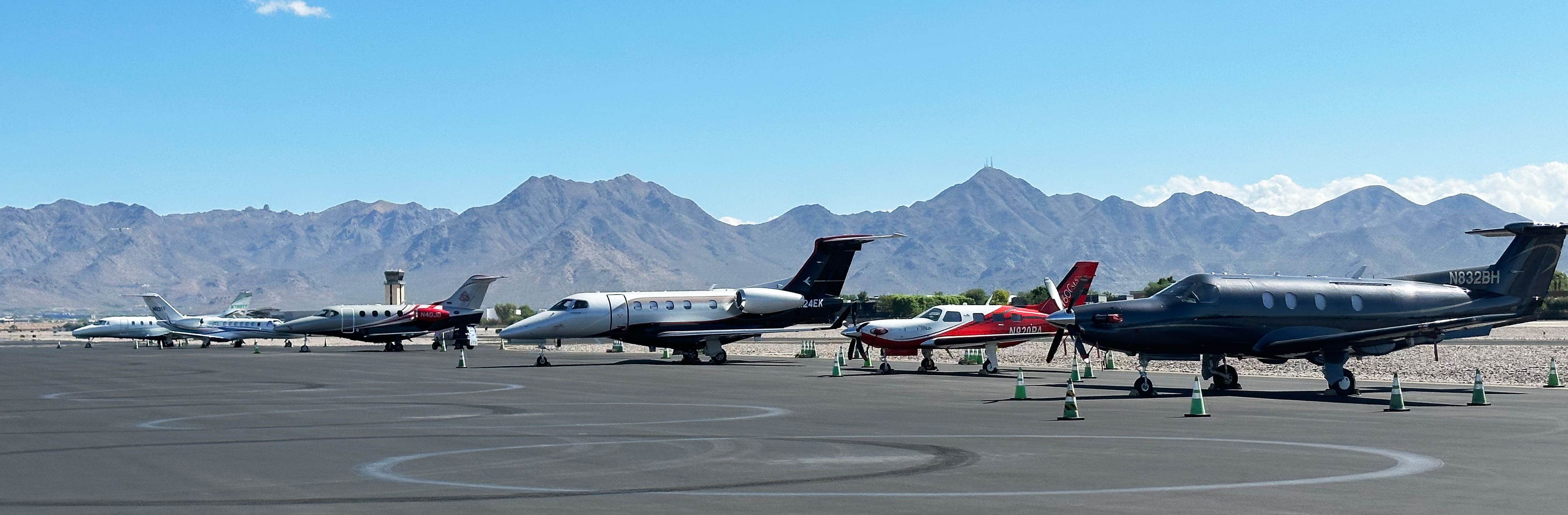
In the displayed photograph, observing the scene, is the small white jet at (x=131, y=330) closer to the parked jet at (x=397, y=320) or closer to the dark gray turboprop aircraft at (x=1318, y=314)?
the parked jet at (x=397, y=320)

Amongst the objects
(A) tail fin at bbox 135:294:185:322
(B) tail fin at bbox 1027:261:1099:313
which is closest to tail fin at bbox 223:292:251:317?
(A) tail fin at bbox 135:294:185:322

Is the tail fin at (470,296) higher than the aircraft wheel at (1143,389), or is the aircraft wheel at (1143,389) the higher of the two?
the tail fin at (470,296)

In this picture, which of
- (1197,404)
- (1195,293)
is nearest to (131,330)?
(1195,293)

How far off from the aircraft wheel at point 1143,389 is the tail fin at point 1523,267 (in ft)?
26.0

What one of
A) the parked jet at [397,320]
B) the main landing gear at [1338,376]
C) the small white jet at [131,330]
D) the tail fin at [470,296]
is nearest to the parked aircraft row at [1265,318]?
the main landing gear at [1338,376]

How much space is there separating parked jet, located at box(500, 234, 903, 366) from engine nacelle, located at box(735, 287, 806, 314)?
0.03 meters

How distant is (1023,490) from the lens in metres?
13.0

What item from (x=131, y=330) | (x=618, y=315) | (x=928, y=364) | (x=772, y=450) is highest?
(x=131, y=330)

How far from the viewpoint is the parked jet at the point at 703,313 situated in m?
47.8

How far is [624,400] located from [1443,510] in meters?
18.0

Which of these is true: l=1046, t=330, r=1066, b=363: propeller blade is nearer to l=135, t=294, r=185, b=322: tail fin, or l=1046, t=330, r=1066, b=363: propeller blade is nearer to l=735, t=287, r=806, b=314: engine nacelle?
l=735, t=287, r=806, b=314: engine nacelle

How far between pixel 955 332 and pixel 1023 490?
26.2m

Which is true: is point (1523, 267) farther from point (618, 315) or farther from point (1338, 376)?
point (618, 315)

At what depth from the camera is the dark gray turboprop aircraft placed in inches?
1121
